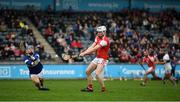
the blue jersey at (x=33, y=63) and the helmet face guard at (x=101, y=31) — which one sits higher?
the helmet face guard at (x=101, y=31)

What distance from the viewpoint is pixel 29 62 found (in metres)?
22.2

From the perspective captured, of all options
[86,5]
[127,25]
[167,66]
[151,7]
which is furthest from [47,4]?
[167,66]

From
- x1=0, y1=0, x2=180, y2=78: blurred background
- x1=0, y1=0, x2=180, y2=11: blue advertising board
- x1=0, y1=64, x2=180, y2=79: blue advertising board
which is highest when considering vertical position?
x1=0, y1=0, x2=180, y2=11: blue advertising board

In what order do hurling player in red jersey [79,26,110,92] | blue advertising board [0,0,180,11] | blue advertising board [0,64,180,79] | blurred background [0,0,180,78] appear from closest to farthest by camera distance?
hurling player in red jersey [79,26,110,92], blue advertising board [0,64,180,79], blurred background [0,0,180,78], blue advertising board [0,0,180,11]

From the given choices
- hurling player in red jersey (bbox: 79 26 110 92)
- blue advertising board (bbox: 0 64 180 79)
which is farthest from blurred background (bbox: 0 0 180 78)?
hurling player in red jersey (bbox: 79 26 110 92)

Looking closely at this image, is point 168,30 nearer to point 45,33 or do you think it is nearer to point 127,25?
point 127,25

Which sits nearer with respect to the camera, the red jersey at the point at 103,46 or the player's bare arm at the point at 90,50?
the player's bare arm at the point at 90,50

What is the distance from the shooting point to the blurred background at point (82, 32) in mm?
36562

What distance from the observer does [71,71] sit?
3634 cm

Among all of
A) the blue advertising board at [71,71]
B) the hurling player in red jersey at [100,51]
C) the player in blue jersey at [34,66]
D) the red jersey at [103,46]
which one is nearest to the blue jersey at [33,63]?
the player in blue jersey at [34,66]

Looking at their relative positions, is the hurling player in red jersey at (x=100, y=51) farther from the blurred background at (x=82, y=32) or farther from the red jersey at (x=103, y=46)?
the blurred background at (x=82, y=32)

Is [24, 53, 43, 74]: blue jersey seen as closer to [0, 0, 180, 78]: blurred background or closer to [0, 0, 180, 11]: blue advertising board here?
[0, 0, 180, 78]: blurred background

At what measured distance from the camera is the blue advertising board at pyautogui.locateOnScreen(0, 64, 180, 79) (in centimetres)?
3467

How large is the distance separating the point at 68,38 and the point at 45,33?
200 centimetres
